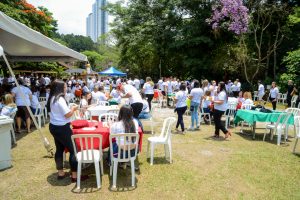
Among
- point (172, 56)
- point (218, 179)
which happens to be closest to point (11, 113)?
point (218, 179)

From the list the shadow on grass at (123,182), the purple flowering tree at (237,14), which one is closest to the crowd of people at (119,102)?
the shadow on grass at (123,182)

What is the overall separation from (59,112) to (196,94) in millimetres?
5252

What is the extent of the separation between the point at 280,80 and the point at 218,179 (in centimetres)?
1645

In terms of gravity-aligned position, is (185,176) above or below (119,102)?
below

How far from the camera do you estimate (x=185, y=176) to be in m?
5.04

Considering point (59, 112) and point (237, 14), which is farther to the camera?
point (237, 14)

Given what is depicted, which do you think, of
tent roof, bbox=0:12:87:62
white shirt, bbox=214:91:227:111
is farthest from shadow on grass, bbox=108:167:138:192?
tent roof, bbox=0:12:87:62

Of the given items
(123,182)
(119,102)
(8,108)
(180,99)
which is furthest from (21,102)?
(123,182)

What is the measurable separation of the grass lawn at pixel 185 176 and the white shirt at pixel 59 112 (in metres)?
1.11

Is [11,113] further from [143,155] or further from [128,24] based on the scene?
[128,24]

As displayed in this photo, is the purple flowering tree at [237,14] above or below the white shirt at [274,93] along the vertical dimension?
above

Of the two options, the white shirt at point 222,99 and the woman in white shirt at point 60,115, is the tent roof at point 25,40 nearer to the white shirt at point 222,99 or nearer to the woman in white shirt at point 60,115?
the woman in white shirt at point 60,115

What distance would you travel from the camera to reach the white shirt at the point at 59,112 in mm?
4246

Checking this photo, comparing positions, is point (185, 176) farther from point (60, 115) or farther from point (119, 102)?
point (119, 102)
